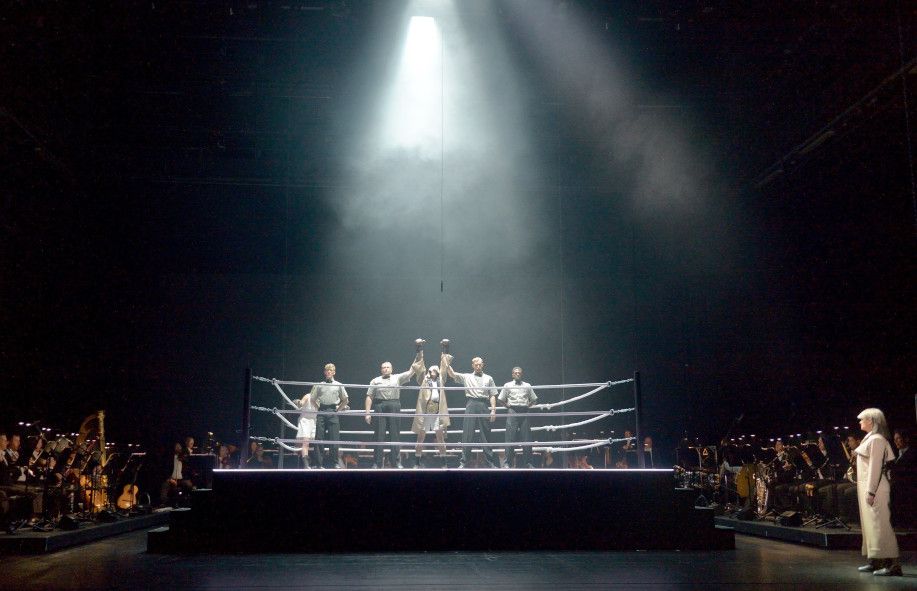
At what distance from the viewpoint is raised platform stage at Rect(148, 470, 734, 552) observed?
Answer: 5.77 m

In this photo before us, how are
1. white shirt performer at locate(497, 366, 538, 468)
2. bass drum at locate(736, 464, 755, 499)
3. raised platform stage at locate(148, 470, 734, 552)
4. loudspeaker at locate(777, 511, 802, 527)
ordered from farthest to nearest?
1. bass drum at locate(736, 464, 755, 499)
2. white shirt performer at locate(497, 366, 538, 468)
3. loudspeaker at locate(777, 511, 802, 527)
4. raised platform stage at locate(148, 470, 734, 552)

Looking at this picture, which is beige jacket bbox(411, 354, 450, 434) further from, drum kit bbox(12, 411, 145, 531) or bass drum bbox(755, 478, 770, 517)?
bass drum bbox(755, 478, 770, 517)

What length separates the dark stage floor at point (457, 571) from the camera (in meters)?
4.21

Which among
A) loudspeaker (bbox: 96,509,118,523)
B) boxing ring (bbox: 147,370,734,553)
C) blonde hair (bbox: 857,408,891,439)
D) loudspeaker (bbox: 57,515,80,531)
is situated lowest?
loudspeaker (bbox: 96,509,118,523)

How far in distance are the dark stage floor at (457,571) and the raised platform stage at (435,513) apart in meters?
0.19

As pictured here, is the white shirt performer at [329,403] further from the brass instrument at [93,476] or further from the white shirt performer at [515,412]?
the brass instrument at [93,476]

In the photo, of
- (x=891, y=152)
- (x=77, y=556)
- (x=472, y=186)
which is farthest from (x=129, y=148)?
(x=891, y=152)

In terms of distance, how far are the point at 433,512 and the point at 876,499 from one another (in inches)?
126

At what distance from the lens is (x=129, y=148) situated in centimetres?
1118

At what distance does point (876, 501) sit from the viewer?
17.0 feet

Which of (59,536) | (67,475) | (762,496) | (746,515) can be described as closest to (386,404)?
(59,536)

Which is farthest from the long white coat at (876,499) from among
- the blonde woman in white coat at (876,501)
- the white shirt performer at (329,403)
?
the white shirt performer at (329,403)

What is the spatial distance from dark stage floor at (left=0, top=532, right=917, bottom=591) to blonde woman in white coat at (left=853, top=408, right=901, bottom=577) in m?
0.15

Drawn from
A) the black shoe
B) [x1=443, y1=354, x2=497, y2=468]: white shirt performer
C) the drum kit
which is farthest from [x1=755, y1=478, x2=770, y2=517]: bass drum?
the drum kit
